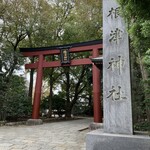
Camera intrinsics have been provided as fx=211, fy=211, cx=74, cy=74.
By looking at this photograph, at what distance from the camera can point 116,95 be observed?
5160 mm

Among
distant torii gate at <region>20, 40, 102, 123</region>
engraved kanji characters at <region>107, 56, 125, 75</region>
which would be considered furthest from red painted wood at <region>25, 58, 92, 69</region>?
engraved kanji characters at <region>107, 56, 125, 75</region>

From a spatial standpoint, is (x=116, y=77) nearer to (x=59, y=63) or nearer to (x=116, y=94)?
(x=116, y=94)

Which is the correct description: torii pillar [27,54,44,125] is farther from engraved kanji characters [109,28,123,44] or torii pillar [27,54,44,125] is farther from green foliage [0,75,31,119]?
engraved kanji characters [109,28,123,44]

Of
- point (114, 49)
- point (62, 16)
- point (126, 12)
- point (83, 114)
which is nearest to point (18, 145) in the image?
point (114, 49)

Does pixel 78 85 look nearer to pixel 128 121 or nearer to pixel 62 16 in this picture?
pixel 62 16

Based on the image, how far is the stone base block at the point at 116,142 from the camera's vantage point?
446cm

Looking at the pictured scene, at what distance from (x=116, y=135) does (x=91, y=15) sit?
1108cm

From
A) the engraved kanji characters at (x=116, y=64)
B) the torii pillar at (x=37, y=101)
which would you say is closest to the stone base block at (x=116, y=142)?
the engraved kanji characters at (x=116, y=64)

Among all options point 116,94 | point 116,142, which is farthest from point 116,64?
point 116,142

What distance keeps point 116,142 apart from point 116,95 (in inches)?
43.8

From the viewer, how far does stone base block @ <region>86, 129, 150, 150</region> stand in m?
4.46

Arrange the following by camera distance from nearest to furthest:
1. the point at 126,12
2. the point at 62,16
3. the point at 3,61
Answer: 1. the point at 126,12
2. the point at 3,61
3. the point at 62,16

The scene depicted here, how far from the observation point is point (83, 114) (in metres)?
22.8

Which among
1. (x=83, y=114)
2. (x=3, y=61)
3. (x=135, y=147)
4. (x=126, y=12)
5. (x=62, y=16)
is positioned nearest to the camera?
(x=126, y=12)
